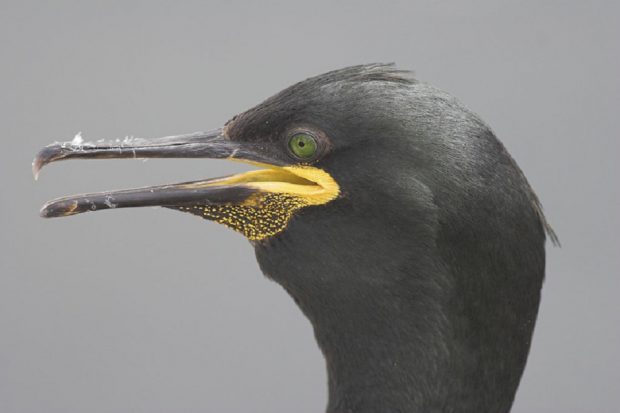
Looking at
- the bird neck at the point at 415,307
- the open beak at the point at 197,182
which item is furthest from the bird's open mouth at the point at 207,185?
the bird neck at the point at 415,307

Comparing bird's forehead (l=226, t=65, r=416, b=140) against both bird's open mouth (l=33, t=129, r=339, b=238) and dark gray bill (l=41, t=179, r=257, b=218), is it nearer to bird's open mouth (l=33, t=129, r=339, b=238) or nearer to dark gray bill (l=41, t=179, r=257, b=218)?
bird's open mouth (l=33, t=129, r=339, b=238)

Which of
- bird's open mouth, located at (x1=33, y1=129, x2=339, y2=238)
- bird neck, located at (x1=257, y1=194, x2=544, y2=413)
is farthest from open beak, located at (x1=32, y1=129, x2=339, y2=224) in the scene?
bird neck, located at (x1=257, y1=194, x2=544, y2=413)

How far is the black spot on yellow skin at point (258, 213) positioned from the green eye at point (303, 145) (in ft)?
0.42

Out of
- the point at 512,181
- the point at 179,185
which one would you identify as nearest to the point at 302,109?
the point at 179,185

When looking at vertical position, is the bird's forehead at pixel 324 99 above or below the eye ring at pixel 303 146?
above

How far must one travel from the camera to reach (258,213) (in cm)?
288

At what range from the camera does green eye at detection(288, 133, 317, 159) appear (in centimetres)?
278

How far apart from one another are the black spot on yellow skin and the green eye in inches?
5.0

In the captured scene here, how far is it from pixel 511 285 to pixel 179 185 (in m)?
1.01

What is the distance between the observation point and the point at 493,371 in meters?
2.91

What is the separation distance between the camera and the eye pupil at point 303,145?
9.12ft

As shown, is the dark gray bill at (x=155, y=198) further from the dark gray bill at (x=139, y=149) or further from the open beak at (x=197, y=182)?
the dark gray bill at (x=139, y=149)

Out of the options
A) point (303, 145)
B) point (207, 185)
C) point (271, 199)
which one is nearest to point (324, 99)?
point (303, 145)

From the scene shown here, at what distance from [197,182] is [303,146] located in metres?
0.34
